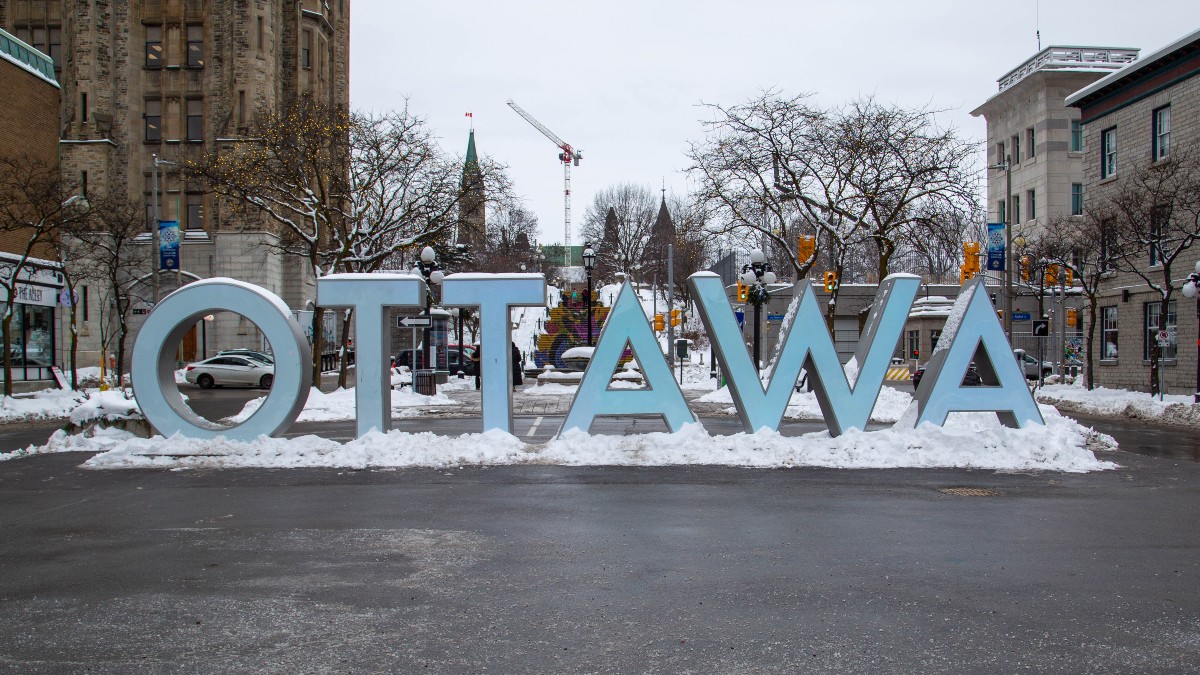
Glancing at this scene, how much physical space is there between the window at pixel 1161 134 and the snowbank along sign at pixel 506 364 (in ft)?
70.9

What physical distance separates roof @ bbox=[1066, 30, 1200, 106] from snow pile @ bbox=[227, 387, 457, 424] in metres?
25.0

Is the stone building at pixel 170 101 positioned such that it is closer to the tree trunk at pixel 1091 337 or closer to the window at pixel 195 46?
the window at pixel 195 46

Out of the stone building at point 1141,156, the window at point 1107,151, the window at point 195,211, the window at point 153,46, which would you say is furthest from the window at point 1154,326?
the window at point 153,46

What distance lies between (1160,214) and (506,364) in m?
21.8

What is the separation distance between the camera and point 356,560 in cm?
710

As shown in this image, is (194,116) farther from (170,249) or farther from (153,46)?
(170,249)

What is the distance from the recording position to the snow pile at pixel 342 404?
21.5 metres

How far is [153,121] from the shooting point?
50719 millimetres

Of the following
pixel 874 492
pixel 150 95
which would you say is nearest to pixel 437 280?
pixel 874 492

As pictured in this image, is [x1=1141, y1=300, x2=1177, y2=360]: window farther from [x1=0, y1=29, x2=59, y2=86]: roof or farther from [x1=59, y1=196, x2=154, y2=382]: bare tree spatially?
[x1=0, y1=29, x2=59, y2=86]: roof

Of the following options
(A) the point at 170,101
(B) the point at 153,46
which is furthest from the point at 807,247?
(B) the point at 153,46

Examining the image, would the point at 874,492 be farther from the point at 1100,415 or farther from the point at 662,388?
the point at 1100,415

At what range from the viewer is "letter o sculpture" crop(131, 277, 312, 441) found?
13672mm

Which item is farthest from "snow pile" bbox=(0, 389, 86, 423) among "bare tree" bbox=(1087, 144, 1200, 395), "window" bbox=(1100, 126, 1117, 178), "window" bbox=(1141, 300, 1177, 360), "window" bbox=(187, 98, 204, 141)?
"window" bbox=(1100, 126, 1117, 178)
